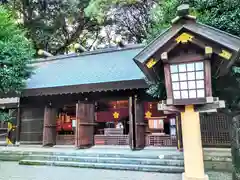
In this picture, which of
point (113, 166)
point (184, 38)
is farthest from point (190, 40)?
point (113, 166)

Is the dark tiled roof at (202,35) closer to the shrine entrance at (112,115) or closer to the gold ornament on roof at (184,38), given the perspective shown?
the gold ornament on roof at (184,38)

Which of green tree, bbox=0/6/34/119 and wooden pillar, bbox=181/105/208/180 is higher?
green tree, bbox=0/6/34/119

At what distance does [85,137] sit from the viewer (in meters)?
8.27

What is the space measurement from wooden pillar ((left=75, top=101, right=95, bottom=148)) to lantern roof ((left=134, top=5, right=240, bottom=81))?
15.9ft

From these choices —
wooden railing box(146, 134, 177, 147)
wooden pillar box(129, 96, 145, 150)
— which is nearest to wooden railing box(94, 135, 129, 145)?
wooden railing box(146, 134, 177, 147)

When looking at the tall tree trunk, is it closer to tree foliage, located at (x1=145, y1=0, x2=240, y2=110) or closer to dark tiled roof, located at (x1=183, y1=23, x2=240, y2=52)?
tree foliage, located at (x1=145, y1=0, x2=240, y2=110)

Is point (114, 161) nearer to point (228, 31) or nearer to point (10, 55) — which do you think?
point (228, 31)

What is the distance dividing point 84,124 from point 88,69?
3035 mm

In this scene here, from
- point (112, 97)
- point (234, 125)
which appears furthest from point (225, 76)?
point (112, 97)

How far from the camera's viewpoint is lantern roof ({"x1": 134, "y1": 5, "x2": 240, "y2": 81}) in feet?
10.9

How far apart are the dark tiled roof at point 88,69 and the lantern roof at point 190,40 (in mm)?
4227

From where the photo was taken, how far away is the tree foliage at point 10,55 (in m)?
6.63

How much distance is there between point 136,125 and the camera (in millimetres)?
7613

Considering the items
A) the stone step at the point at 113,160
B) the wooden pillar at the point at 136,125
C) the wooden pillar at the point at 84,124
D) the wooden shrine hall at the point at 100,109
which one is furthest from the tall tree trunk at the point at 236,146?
the wooden pillar at the point at 84,124
